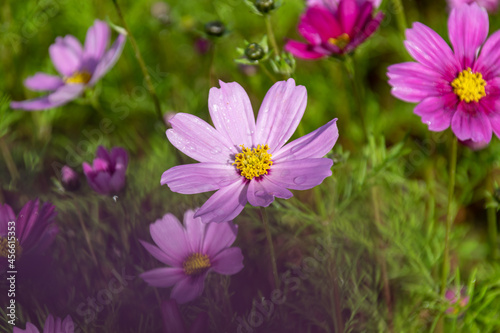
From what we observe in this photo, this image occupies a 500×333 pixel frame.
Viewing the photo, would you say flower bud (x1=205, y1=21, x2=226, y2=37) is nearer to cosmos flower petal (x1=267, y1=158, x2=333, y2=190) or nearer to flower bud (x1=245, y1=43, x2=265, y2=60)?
flower bud (x1=245, y1=43, x2=265, y2=60)

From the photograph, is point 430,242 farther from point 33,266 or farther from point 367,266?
point 33,266

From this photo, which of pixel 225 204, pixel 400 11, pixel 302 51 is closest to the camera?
pixel 225 204

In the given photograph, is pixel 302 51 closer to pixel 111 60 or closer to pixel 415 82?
pixel 415 82

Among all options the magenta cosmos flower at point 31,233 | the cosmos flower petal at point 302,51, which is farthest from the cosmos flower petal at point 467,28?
the magenta cosmos flower at point 31,233

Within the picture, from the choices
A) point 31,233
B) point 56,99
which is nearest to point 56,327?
point 31,233

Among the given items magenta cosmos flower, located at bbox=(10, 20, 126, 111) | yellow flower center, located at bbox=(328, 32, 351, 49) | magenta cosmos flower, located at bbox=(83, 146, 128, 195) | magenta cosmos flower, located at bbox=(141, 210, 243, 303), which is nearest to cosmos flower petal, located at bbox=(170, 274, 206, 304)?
magenta cosmos flower, located at bbox=(141, 210, 243, 303)

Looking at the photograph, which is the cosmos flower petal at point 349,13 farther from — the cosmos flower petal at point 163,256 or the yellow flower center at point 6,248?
the yellow flower center at point 6,248

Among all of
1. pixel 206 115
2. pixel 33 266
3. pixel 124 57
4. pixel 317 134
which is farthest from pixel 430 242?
pixel 124 57
